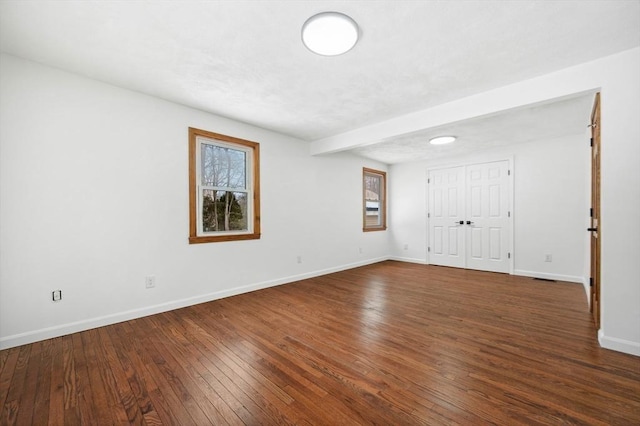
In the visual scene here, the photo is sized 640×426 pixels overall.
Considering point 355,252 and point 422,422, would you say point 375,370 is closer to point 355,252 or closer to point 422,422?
point 422,422

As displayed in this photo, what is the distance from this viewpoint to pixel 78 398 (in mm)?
1630

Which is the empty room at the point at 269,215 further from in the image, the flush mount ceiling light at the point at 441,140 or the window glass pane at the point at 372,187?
the window glass pane at the point at 372,187

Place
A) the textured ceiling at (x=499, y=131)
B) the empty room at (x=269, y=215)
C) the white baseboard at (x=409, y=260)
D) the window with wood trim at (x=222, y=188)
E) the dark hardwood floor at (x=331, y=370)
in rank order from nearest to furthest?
the dark hardwood floor at (x=331, y=370) → the empty room at (x=269, y=215) → the textured ceiling at (x=499, y=131) → the window with wood trim at (x=222, y=188) → the white baseboard at (x=409, y=260)

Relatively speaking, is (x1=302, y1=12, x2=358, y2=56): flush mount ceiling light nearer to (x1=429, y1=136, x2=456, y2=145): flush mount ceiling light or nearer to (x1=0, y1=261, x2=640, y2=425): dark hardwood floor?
(x1=0, y1=261, x2=640, y2=425): dark hardwood floor

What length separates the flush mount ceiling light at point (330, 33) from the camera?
5.88ft

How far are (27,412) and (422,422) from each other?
2.26 meters

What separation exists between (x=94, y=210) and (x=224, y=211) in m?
1.45

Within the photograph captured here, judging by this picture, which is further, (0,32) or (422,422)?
(0,32)

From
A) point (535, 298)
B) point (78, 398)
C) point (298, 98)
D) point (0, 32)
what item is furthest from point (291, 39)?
point (535, 298)

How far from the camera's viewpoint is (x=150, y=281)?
3018mm

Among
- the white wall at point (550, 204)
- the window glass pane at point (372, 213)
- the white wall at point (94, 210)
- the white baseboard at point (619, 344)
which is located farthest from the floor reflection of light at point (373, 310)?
the white wall at point (550, 204)

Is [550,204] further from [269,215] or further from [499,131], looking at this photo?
[269,215]

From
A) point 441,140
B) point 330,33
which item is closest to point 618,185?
point 441,140

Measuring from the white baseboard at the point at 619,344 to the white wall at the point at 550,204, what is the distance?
8.57 feet
